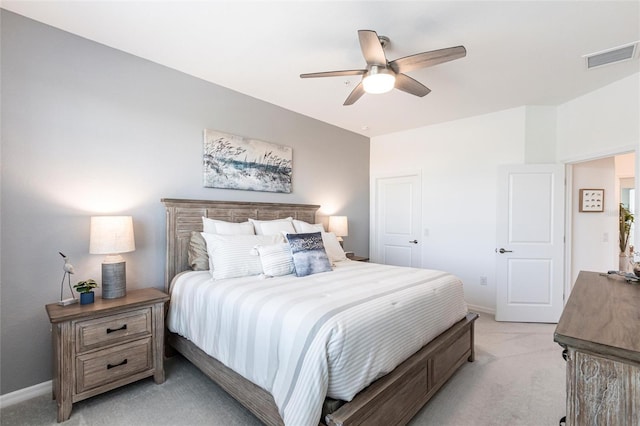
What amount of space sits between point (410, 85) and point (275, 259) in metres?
1.87

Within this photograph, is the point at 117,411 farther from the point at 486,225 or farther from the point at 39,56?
the point at 486,225

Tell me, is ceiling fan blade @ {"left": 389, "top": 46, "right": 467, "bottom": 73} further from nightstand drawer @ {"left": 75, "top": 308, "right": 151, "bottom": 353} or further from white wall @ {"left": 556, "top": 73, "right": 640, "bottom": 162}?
nightstand drawer @ {"left": 75, "top": 308, "right": 151, "bottom": 353}

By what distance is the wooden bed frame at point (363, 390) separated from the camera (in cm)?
156

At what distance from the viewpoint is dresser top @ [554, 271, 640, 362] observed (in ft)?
3.31

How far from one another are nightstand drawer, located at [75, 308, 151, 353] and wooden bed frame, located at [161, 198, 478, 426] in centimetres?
42

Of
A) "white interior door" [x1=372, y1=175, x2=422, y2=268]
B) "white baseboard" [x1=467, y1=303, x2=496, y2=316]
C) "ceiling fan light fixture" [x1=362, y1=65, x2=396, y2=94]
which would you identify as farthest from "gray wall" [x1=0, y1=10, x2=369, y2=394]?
"white baseboard" [x1=467, y1=303, x2=496, y2=316]

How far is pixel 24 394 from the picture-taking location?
2182mm

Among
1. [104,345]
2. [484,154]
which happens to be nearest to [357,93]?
[484,154]

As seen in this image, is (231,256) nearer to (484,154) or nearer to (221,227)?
(221,227)

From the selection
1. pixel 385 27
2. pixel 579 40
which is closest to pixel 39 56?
pixel 385 27

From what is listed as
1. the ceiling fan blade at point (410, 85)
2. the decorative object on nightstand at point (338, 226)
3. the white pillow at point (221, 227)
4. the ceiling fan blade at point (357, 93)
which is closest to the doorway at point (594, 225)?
the ceiling fan blade at point (410, 85)

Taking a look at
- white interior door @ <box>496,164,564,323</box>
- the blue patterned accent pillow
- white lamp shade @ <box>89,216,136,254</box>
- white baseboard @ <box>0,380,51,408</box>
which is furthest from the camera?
white interior door @ <box>496,164,564,323</box>

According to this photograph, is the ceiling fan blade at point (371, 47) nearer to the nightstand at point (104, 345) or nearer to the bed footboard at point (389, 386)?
the bed footboard at point (389, 386)

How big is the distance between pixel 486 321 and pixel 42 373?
4.57 m
